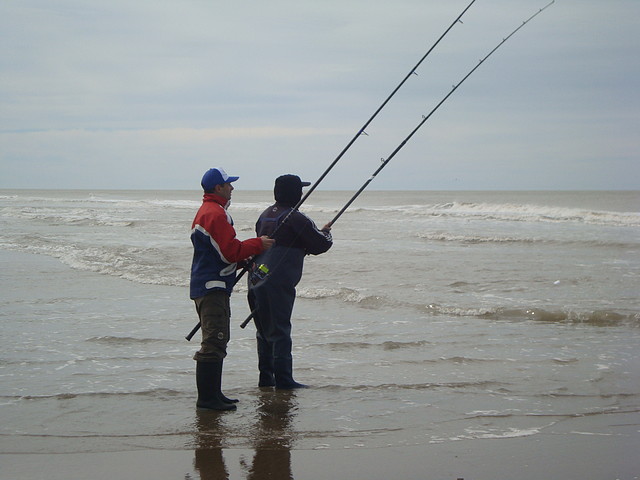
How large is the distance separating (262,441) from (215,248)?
1207 millimetres

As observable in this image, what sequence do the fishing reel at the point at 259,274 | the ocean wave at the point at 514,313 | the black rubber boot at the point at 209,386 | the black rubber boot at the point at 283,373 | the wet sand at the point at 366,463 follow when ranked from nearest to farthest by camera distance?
the wet sand at the point at 366,463 < the black rubber boot at the point at 209,386 < the fishing reel at the point at 259,274 < the black rubber boot at the point at 283,373 < the ocean wave at the point at 514,313

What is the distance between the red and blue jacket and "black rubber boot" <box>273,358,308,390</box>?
0.83 m

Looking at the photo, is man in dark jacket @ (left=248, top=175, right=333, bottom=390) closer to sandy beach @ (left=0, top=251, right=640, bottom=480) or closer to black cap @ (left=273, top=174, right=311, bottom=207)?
black cap @ (left=273, top=174, right=311, bottom=207)

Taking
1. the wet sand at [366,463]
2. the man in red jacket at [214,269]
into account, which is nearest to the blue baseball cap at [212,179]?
the man in red jacket at [214,269]

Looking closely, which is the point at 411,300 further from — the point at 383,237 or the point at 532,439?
the point at 383,237

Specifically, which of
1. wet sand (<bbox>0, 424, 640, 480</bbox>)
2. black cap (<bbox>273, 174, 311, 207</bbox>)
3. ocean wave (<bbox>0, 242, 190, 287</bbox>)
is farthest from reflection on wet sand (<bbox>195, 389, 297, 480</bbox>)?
ocean wave (<bbox>0, 242, 190, 287</bbox>)

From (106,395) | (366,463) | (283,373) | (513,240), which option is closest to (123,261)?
(106,395)

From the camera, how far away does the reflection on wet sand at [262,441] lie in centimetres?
361

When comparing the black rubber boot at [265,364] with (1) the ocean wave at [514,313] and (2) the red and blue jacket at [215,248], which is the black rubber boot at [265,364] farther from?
(1) the ocean wave at [514,313]

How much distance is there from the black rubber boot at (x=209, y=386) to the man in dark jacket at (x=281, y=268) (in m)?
0.60

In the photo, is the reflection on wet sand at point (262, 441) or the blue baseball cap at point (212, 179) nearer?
the reflection on wet sand at point (262, 441)

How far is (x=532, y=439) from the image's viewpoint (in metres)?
4.12

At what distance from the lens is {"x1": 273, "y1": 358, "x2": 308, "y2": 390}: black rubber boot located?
5219 millimetres

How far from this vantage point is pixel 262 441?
13.5ft
